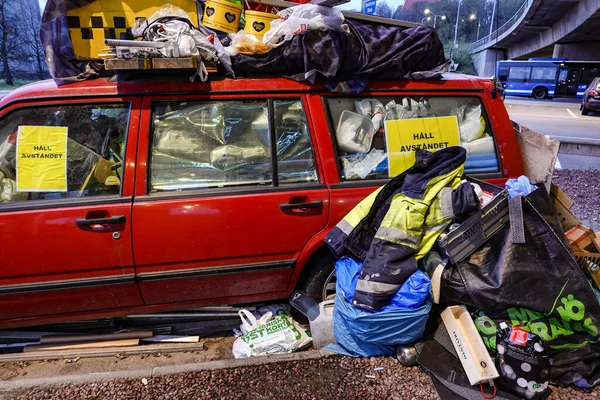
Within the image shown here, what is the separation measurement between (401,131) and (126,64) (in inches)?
72.9

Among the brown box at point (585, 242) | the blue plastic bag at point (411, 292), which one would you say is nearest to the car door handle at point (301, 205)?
the blue plastic bag at point (411, 292)

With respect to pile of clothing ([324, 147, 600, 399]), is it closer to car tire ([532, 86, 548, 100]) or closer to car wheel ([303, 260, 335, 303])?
car wheel ([303, 260, 335, 303])

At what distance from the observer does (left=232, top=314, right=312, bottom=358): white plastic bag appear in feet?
8.94

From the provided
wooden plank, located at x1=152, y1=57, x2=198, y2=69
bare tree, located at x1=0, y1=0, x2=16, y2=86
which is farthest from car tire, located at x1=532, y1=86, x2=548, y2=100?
bare tree, located at x1=0, y1=0, x2=16, y2=86

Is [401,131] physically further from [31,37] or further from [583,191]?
[31,37]

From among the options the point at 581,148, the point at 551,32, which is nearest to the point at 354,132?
the point at 581,148

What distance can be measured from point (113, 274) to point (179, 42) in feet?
4.95

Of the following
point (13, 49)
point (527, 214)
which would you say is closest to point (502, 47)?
point (13, 49)

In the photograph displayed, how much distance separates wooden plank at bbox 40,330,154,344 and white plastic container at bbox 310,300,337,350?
120cm

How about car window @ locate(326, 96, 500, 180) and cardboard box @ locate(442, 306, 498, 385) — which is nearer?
cardboard box @ locate(442, 306, 498, 385)

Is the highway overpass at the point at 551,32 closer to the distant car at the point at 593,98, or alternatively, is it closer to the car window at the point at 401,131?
the distant car at the point at 593,98

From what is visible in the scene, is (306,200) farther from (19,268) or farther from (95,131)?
(19,268)

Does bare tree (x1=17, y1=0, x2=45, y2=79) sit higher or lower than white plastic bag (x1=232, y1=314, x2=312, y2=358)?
higher

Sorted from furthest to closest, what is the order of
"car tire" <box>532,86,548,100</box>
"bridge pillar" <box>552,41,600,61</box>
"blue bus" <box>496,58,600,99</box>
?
"bridge pillar" <box>552,41,600,61</box> < "car tire" <box>532,86,548,100</box> < "blue bus" <box>496,58,600,99</box>
